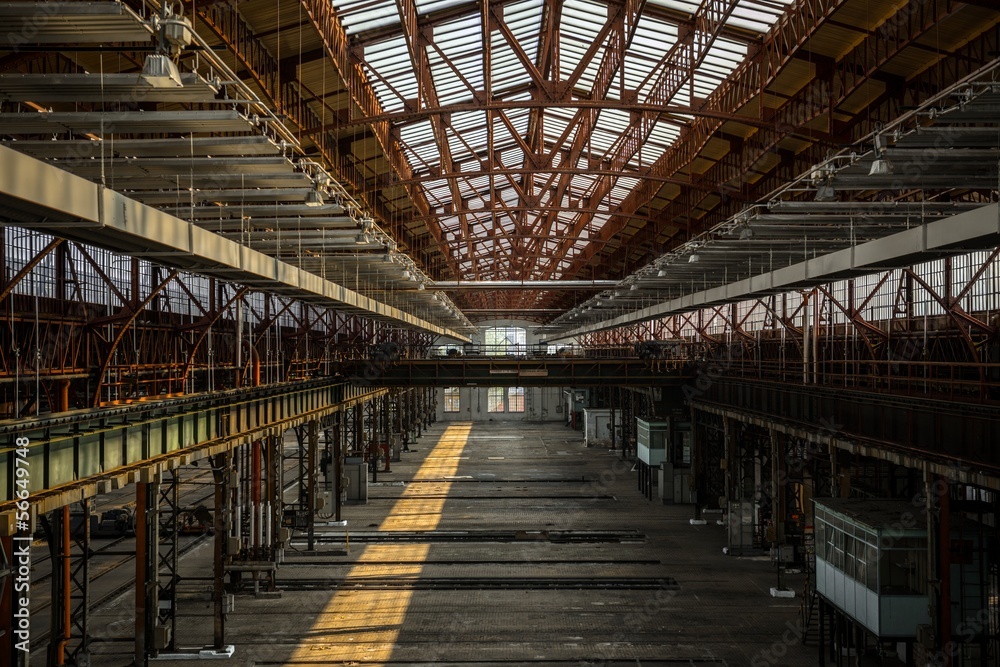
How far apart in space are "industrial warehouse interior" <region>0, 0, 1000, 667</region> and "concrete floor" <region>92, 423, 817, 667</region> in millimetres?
145

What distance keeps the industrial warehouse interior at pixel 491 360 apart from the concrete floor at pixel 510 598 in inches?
5.7

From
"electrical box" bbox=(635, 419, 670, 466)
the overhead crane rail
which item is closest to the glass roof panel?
"electrical box" bbox=(635, 419, 670, 466)

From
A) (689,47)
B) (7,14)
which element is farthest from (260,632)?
(689,47)

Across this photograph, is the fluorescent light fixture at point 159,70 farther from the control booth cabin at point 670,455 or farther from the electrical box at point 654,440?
the control booth cabin at point 670,455

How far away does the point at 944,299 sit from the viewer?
25.2 m

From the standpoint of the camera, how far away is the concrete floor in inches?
728

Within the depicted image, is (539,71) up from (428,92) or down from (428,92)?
up

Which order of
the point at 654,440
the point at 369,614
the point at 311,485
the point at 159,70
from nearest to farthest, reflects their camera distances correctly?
1. the point at 159,70
2. the point at 369,614
3. the point at 311,485
4. the point at 654,440

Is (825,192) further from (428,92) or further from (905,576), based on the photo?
(428,92)

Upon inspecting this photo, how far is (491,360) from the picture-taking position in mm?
35719

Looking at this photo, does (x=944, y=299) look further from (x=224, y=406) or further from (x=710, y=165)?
(x=224, y=406)

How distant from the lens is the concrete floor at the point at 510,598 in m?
18.5

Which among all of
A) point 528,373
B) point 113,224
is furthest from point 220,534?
point 528,373

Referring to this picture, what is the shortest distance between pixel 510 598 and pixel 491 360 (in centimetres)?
1412
